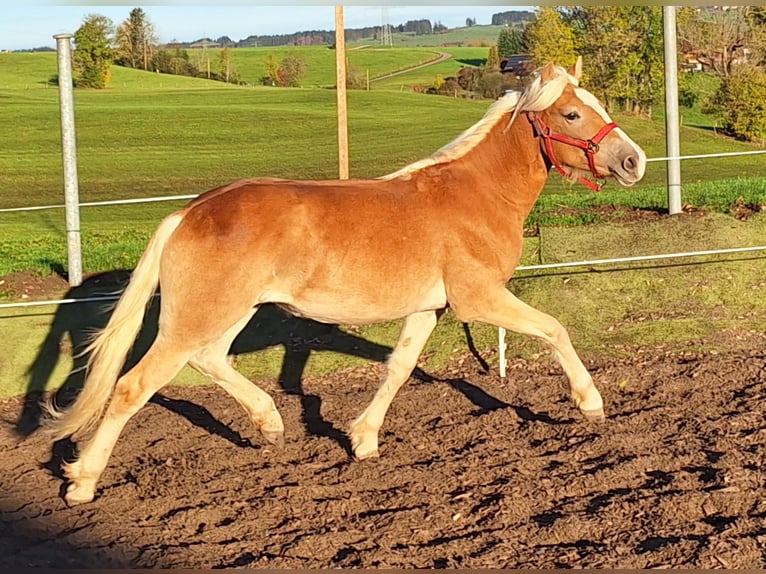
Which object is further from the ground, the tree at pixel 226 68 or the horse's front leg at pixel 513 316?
the tree at pixel 226 68

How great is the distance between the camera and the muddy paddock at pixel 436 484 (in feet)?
13.7

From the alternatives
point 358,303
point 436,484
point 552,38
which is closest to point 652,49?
point 552,38

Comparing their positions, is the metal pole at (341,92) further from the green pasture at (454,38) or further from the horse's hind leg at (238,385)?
the green pasture at (454,38)

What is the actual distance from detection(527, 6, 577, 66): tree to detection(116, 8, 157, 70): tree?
76.5 feet

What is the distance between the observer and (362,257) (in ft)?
17.3

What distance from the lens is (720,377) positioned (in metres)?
6.82

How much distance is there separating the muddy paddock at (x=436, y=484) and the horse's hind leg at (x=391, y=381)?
5.2 inches

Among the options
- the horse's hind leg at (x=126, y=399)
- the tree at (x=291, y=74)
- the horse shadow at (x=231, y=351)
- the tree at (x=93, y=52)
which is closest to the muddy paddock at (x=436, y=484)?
the horse shadow at (x=231, y=351)

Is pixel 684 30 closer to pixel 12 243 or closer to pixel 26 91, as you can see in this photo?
pixel 12 243

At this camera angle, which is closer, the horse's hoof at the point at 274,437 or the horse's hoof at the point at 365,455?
the horse's hoof at the point at 365,455

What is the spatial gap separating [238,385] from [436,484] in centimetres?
130

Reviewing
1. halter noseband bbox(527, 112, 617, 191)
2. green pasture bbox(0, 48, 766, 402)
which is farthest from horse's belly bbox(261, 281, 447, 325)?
green pasture bbox(0, 48, 766, 402)

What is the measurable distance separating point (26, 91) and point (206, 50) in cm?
A: 1278

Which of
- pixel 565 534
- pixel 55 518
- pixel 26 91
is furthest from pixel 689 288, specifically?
pixel 26 91
